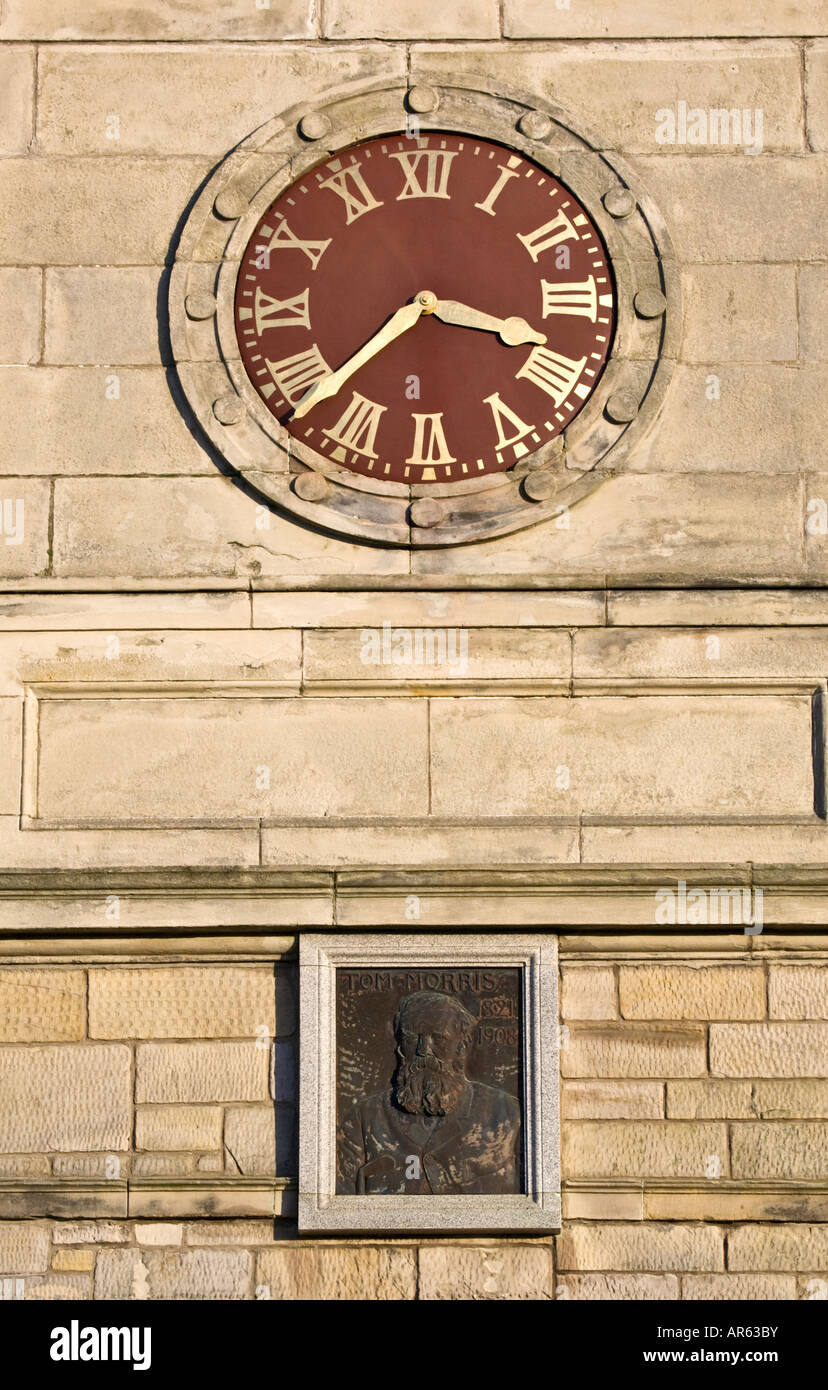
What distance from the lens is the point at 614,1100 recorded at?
8.61 m

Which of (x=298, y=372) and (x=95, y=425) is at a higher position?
(x=298, y=372)

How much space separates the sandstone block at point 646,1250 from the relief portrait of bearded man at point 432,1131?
1.14 ft

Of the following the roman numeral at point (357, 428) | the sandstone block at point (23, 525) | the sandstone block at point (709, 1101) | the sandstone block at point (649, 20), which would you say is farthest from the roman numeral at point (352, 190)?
the sandstone block at point (709, 1101)

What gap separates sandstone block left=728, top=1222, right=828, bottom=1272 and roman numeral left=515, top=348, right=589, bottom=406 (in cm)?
368

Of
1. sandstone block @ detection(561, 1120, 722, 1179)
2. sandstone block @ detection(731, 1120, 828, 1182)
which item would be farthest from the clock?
sandstone block @ detection(731, 1120, 828, 1182)

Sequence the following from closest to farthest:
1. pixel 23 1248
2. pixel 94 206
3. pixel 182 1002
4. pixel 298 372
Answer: pixel 23 1248 < pixel 182 1002 < pixel 298 372 < pixel 94 206

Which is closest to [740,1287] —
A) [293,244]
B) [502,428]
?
[502,428]

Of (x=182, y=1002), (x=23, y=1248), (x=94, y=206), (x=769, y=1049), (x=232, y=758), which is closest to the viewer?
(x=23, y=1248)

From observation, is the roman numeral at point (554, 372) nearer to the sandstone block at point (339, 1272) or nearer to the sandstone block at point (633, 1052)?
the sandstone block at point (633, 1052)

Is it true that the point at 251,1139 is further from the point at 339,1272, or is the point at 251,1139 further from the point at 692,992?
the point at 692,992

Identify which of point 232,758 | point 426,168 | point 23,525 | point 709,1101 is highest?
point 426,168

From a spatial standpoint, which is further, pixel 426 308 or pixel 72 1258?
pixel 426 308

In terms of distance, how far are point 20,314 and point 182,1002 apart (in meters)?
3.20

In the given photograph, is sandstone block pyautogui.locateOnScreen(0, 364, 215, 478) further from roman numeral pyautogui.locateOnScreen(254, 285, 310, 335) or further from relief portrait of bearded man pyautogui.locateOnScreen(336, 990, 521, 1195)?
relief portrait of bearded man pyautogui.locateOnScreen(336, 990, 521, 1195)
